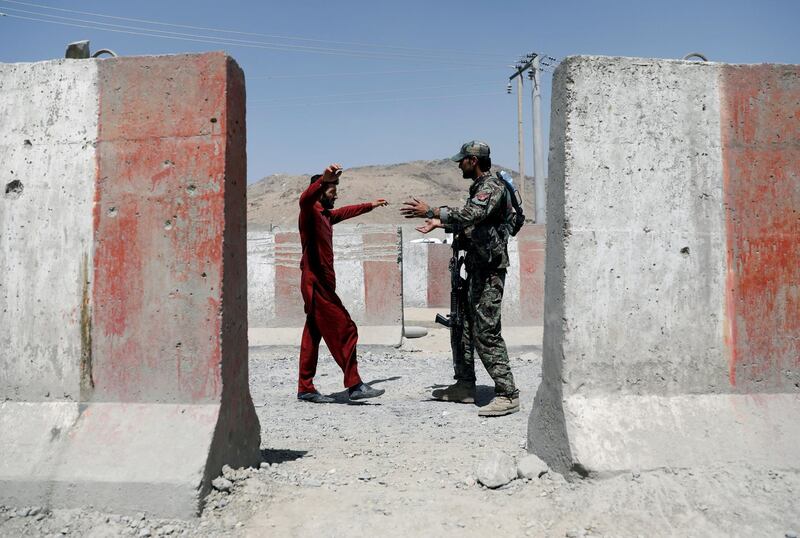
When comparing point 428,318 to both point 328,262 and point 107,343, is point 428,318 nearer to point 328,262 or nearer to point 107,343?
point 328,262

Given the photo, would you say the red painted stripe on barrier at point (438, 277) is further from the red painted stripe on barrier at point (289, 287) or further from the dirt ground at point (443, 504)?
the dirt ground at point (443, 504)

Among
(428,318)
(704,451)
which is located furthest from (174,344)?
(428,318)

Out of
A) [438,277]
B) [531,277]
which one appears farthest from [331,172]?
[438,277]

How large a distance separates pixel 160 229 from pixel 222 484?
3.90 feet

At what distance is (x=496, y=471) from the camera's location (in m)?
3.27

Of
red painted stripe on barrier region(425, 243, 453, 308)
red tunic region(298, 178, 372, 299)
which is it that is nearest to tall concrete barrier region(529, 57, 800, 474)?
red tunic region(298, 178, 372, 299)

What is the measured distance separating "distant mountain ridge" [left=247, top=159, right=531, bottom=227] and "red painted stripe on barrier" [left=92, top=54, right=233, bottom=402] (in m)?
37.6

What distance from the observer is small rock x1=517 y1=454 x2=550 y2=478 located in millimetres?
3244

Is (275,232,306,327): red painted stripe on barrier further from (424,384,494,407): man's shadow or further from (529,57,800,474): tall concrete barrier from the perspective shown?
(529,57,800,474): tall concrete barrier

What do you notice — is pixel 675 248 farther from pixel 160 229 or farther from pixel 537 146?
pixel 537 146

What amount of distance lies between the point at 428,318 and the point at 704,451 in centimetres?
954

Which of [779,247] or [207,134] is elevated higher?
[207,134]

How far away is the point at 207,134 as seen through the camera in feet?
10.4

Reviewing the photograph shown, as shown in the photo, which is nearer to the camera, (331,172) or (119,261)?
(119,261)
